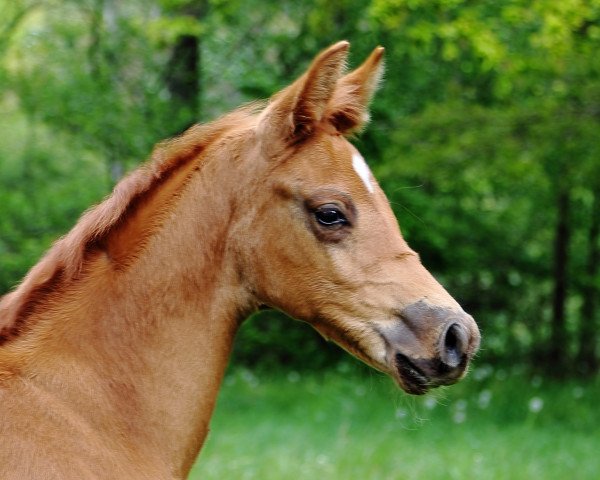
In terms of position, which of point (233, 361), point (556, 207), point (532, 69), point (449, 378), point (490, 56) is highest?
point (449, 378)

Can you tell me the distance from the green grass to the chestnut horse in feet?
6.36

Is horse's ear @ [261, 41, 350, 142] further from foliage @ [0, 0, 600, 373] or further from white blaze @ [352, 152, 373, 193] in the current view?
foliage @ [0, 0, 600, 373]

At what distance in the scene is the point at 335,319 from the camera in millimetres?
2959

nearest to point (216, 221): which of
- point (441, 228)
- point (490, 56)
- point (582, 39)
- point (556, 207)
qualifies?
point (490, 56)

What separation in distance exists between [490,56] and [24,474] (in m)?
6.05

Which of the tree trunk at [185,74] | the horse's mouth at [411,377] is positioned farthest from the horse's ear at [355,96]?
the tree trunk at [185,74]

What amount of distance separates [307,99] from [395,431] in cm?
570

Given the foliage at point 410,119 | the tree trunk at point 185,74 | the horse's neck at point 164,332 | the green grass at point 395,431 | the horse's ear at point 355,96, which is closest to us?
the horse's neck at point 164,332

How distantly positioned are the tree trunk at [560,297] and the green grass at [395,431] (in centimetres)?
97

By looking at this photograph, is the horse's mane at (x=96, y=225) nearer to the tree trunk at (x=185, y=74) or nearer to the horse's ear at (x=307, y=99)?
the horse's ear at (x=307, y=99)

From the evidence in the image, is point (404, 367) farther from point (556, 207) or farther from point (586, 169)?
point (556, 207)

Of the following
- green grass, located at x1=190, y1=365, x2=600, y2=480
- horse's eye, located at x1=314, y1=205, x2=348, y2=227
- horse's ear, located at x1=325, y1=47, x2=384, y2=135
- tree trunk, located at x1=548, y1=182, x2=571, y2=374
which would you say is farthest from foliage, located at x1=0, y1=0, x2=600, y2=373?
horse's eye, located at x1=314, y1=205, x2=348, y2=227

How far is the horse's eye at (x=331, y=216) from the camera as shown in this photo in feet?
9.61

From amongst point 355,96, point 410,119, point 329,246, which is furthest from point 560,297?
point 329,246
